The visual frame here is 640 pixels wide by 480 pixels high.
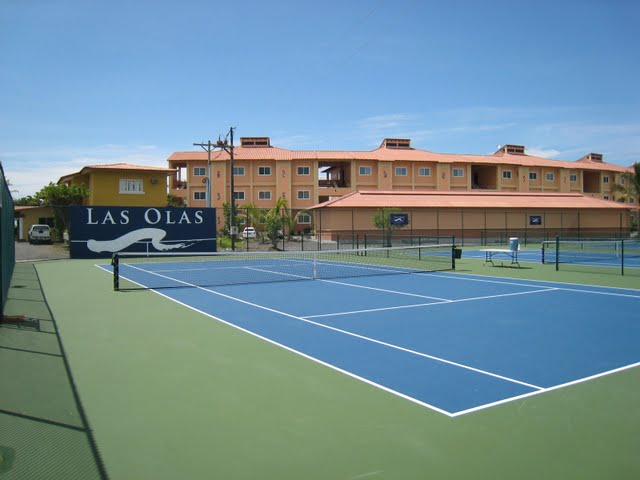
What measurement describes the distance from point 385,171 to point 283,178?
41.1 feet

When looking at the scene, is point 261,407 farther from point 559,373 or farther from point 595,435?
point 559,373

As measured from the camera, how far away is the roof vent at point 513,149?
261 ft

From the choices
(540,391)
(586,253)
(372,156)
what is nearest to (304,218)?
(372,156)

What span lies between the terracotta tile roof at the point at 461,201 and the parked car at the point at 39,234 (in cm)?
2247

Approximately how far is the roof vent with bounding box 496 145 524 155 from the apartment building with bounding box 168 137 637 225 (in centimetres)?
389

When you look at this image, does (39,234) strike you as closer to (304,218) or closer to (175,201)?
(175,201)

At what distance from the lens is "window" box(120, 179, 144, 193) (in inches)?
1714

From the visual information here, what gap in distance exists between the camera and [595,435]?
15.9 feet

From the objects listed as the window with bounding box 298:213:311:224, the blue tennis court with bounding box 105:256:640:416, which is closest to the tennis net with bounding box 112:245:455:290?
the blue tennis court with bounding box 105:256:640:416

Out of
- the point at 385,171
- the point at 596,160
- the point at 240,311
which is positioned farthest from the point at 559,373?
the point at 596,160

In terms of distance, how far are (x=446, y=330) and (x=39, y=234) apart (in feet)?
141

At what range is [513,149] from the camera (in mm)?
80000

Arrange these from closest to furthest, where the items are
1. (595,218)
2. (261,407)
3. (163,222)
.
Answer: (261,407) < (163,222) < (595,218)

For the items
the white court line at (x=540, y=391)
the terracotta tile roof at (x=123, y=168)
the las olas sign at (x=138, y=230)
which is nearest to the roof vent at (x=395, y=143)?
the terracotta tile roof at (x=123, y=168)
